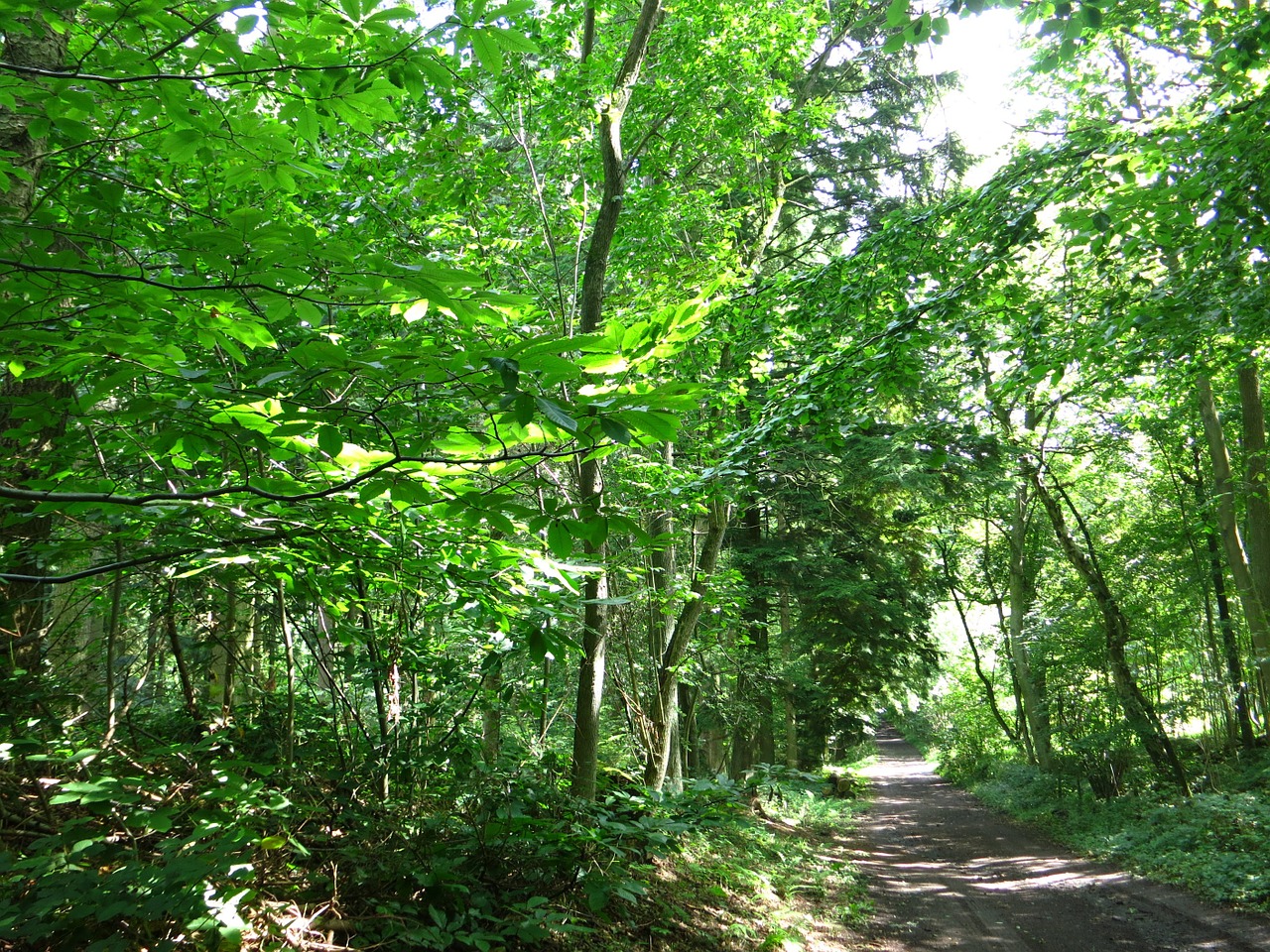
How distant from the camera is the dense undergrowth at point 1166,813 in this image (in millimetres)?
8789

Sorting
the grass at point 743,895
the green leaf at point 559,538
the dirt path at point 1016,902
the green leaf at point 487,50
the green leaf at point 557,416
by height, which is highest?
the green leaf at point 487,50

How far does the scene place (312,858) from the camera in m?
3.72

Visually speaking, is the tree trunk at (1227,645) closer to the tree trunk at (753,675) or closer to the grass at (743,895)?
the tree trunk at (753,675)

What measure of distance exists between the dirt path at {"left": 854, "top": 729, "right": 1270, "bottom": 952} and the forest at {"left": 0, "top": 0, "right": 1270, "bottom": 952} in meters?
1.19

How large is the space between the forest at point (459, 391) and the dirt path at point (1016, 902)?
3.90ft

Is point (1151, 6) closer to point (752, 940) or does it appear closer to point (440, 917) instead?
point (752, 940)

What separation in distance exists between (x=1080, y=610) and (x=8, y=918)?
16.9m

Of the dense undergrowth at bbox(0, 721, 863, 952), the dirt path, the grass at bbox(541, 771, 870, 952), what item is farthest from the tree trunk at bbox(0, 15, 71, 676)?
the dirt path

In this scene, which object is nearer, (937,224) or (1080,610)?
(937,224)

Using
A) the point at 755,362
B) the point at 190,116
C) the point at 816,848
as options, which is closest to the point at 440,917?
the point at 190,116

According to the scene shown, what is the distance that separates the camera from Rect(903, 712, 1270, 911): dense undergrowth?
879cm

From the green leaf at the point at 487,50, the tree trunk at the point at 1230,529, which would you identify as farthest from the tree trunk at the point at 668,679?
the tree trunk at the point at 1230,529

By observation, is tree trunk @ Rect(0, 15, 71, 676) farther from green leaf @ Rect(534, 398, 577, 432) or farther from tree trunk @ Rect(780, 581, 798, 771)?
tree trunk @ Rect(780, 581, 798, 771)

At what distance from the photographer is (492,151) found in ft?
17.9
